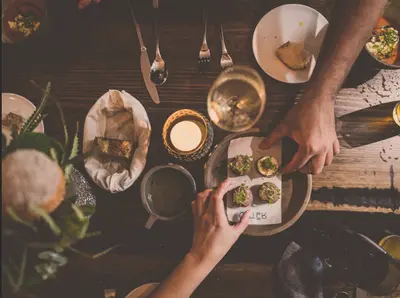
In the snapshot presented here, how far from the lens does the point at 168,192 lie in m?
1.51

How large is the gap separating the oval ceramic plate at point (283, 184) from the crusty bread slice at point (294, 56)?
0.31 metres

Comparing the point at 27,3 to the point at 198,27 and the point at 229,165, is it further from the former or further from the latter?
the point at 229,165

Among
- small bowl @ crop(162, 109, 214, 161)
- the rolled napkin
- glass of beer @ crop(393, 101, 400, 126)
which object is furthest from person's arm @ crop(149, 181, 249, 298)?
glass of beer @ crop(393, 101, 400, 126)

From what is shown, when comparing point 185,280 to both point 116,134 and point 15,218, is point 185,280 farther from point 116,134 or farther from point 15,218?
point 15,218

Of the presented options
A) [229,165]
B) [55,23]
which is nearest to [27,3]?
[55,23]

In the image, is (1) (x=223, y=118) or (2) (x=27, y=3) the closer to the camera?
(1) (x=223, y=118)

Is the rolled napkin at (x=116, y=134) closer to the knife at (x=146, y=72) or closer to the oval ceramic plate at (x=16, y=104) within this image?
the knife at (x=146, y=72)

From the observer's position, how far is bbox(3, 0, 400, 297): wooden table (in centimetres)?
157

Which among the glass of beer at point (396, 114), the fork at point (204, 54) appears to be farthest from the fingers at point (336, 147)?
the fork at point (204, 54)

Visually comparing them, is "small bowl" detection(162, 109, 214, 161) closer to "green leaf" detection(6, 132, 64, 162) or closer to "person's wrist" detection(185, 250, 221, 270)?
"person's wrist" detection(185, 250, 221, 270)

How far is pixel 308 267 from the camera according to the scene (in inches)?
58.7

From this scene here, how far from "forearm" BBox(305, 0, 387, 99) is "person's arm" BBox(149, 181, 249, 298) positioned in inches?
22.1

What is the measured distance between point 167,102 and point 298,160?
→ 607mm

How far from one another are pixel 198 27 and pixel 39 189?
106 centimetres
